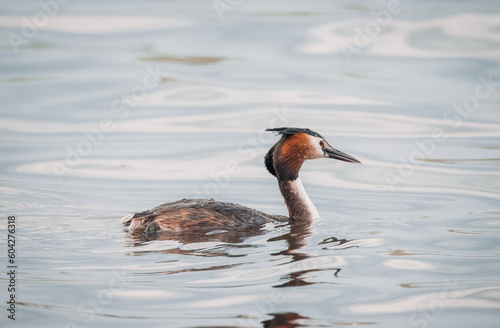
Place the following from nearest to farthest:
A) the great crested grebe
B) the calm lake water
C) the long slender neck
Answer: the calm lake water
the great crested grebe
the long slender neck

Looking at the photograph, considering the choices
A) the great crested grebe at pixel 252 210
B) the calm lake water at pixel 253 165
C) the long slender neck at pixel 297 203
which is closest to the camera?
the calm lake water at pixel 253 165

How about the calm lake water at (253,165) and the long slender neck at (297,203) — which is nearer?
the calm lake water at (253,165)

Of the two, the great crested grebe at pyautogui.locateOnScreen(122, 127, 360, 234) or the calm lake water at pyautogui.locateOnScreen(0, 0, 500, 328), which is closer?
the calm lake water at pyautogui.locateOnScreen(0, 0, 500, 328)

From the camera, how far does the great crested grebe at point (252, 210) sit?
356 inches

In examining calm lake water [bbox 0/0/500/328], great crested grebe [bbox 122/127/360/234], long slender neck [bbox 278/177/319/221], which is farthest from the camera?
long slender neck [bbox 278/177/319/221]

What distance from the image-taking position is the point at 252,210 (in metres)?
9.48

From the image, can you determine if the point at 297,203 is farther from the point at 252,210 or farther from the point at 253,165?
the point at 253,165

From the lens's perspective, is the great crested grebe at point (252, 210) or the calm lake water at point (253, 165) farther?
the great crested grebe at point (252, 210)

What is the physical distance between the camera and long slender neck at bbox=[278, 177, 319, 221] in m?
9.80

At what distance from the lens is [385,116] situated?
1558 centimetres

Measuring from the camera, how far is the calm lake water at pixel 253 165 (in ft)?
23.1

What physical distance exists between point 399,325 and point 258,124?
28.7 ft

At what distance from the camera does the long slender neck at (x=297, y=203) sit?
9797mm

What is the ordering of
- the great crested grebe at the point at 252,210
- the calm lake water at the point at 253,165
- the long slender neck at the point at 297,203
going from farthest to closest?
the long slender neck at the point at 297,203, the great crested grebe at the point at 252,210, the calm lake water at the point at 253,165
